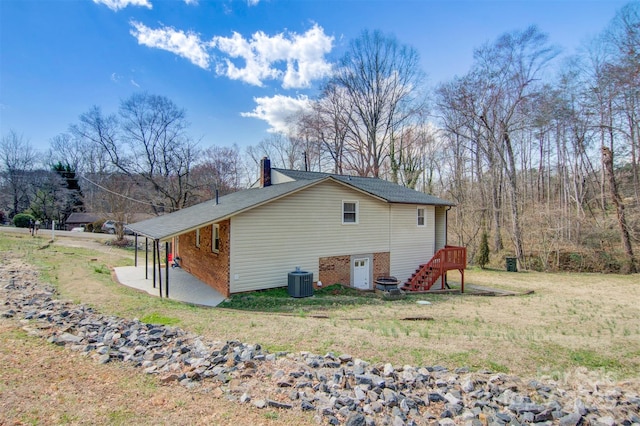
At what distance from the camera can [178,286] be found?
465 inches

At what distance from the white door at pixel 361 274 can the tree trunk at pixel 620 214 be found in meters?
16.9

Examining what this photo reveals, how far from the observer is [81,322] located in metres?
5.86

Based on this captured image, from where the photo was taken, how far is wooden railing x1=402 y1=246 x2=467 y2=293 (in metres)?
14.3

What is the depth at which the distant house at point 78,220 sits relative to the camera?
41.3 metres

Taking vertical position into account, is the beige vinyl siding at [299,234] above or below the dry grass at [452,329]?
above

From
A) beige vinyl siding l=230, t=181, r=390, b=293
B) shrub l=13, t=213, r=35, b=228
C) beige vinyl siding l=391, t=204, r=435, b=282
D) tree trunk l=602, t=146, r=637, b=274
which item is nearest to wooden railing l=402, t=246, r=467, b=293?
beige vinyl siding l=391, t=204, r=435, b=282

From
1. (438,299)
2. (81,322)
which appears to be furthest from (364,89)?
(81,322)

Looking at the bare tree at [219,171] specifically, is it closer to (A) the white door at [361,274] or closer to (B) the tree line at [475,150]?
(B) the tree line at [475,150]

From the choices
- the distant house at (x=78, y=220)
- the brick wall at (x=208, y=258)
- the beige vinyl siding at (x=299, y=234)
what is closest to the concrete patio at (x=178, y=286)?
the brick wall at (x=208, y=258)

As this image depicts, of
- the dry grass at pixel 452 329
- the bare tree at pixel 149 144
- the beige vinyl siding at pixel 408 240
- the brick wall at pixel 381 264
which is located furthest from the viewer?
the bare tree at pixel 149 144

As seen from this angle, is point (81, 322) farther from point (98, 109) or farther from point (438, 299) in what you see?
point (98, 109)

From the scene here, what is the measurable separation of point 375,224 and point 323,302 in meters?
5.02

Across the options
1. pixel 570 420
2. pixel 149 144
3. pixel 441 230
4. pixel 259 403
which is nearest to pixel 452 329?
pixel 570 420

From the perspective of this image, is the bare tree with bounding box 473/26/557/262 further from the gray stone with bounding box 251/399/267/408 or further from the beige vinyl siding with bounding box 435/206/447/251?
the gray stone with bounding box 251/399/267/408
